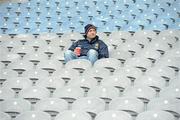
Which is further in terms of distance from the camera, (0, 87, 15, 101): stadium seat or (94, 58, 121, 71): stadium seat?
(94, 58, 121, 71): stadium seat

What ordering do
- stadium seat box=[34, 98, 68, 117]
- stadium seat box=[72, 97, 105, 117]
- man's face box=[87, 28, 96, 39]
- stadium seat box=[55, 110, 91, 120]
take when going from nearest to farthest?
1. stadium seat box=[55, 110, 91, 120]
2. stadium seat box=[72, 97, 105, 117]
3. stadium seat box=[34, 98, 68, 117]
4. man's face box=[87, 28, 96, 39]

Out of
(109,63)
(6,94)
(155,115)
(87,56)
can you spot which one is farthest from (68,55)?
(155,115)

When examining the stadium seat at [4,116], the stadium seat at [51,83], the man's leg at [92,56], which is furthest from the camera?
the man's leg at [92,56]

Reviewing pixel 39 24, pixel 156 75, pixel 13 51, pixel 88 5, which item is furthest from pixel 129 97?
pixel 88 5

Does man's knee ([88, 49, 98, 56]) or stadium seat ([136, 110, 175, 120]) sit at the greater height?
man's knee ([88, 49, 98, 56])

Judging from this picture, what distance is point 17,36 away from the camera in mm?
6918

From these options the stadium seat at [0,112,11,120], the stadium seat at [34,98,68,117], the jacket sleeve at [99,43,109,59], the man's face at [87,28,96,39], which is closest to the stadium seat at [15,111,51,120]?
the stadium seat at [0,112,11,120]

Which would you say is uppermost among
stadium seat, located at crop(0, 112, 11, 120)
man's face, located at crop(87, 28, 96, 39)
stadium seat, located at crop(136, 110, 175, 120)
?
man's face, located at crop(87, 28, 96, 39)

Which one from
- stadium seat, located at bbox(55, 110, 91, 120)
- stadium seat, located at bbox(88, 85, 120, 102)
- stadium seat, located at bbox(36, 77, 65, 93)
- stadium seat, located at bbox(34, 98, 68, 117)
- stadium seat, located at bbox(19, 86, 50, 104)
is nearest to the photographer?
stadium seat, located at bbox(55, 110, 91, 120)

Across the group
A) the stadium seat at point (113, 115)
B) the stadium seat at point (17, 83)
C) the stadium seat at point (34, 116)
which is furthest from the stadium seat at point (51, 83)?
the stadium seat at point (113, 115)

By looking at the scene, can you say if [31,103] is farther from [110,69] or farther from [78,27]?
[78,27]

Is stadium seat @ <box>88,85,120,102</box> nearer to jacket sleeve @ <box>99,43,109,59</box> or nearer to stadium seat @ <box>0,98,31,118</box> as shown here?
stadium seat @ <box>0,98,31,118</box>

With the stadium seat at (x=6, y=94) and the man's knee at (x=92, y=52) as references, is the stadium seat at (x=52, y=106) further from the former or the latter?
the man's knee at (x=92, y=52)

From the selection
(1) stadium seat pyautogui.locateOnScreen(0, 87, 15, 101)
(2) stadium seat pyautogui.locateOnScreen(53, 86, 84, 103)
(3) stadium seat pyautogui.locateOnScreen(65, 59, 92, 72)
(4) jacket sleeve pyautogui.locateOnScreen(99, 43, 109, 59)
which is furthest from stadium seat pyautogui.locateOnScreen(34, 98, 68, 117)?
(4) jacket sleeve pyautogui.locateOnScreen(99, 43, 109, 59)
